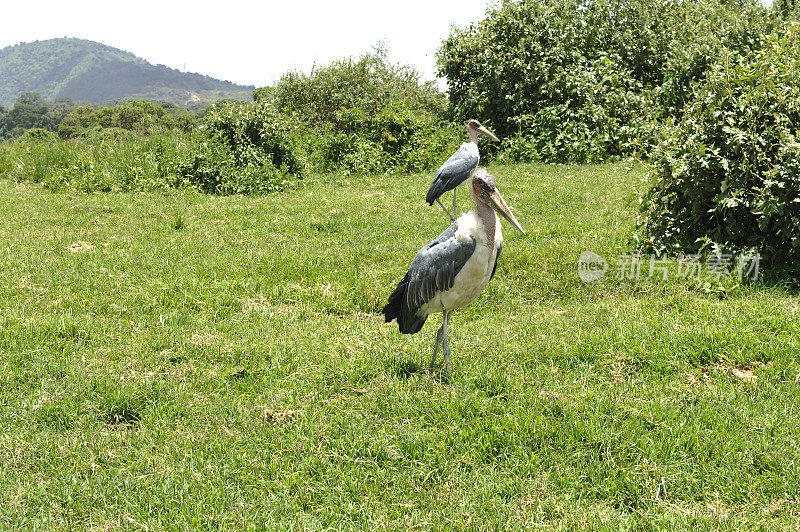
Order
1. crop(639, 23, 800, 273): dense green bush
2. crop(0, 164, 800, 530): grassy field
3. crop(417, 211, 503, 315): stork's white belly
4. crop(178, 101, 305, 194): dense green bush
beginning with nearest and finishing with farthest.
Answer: crop(0, 164, 800, 530): grassy field → crop(417, 211, 503, 315): stork's white belly → crop(639, 23, 800, 273): dense green bush → crop(178, 101, 305, 194): dense green bush

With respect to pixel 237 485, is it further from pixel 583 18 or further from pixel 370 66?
pixel 370 66

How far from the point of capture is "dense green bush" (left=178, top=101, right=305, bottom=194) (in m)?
12.8

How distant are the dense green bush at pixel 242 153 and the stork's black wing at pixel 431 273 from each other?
8856 millimetres

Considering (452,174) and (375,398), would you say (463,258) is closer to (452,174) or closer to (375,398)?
(375,398)

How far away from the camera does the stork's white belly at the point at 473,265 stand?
3951 mm

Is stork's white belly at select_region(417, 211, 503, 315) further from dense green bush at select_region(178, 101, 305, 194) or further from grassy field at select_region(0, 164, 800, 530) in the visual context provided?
dense green bush at select_region(178, 101, 305, 194)

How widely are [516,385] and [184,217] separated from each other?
750cm

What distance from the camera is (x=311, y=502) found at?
3254mm

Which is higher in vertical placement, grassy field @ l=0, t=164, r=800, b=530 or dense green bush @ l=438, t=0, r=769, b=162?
dense green bush @ l=438, t=0, r=769, b=162

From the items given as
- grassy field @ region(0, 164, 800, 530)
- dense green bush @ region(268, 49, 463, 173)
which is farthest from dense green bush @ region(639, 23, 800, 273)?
dense green bush @ region(268, 49, 463, 173)

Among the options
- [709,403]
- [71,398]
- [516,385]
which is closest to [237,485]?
[71,398]

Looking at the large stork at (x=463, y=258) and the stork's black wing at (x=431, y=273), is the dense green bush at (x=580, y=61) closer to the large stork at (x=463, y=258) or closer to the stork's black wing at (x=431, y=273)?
the stork's black wing at (x=431, y=273)

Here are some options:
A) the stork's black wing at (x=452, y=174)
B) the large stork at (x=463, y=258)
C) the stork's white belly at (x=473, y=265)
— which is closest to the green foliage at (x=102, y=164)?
the stork's black wing at (x=452, y=174)

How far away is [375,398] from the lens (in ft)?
13.9
